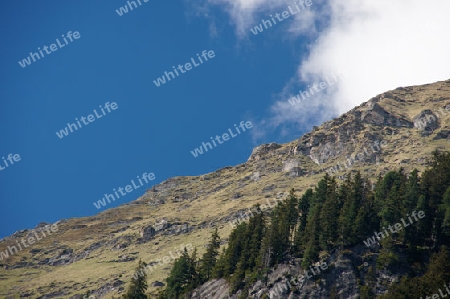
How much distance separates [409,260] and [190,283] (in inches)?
1721

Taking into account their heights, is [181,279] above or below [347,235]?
above

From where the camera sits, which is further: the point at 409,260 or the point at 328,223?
the point at 328,223

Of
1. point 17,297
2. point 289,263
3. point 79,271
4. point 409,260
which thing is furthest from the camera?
point 79,271

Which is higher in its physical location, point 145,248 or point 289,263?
point 145,248

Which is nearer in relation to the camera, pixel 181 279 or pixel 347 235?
pixel 347 235

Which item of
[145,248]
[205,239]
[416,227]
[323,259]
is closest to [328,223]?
[323,259]

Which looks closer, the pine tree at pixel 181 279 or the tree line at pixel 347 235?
the tree line at pixel 347 235

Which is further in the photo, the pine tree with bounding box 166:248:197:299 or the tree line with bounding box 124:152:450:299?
the pine tree with bounding box 166:248:197:299

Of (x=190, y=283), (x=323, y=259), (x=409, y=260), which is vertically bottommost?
(x=409, y=260)

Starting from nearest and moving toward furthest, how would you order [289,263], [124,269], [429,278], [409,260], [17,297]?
1. [429,278]
2. [409,260]
3. [289,263]
4. [17,297]
5. [124,269]

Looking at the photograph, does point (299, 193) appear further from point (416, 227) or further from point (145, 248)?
point (416, 227)

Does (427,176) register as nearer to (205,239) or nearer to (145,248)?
(205,239)

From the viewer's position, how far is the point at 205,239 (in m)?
183

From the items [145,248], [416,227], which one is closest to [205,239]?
[145,248]
